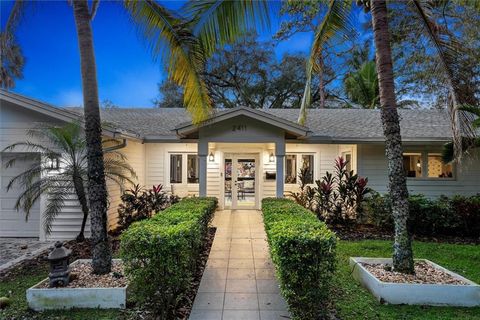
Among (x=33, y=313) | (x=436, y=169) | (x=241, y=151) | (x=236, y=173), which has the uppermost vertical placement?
(x=241, y=151)

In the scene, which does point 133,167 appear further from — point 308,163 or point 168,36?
point 168,36

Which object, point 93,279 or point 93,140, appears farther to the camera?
point 93,140

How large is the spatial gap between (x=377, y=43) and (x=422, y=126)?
783 cm

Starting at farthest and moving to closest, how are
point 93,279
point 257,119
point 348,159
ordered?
1. point 348,159
2. point 257,119
3. point 93,279

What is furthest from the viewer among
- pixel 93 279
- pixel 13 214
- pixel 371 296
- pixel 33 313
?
pixel 13 214

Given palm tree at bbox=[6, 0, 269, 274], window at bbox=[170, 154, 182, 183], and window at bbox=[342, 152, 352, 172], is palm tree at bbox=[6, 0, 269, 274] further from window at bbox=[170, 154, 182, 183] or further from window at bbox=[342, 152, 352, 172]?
window at bbox=[342, 152, 352, 172]

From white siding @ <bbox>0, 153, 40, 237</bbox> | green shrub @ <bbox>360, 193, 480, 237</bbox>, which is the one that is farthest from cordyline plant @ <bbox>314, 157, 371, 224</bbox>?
white siding @ <bbox>0, 153, 40, 237</bbox>

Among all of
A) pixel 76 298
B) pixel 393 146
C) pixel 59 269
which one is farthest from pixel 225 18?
pixel 76 298

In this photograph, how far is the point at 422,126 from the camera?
1180cm

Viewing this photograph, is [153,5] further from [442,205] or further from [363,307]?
[442,205]

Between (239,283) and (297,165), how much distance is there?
811 cm

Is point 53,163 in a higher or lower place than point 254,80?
lower

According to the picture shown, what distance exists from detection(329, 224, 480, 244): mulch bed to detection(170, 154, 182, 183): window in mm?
6204

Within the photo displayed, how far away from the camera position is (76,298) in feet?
15.1
